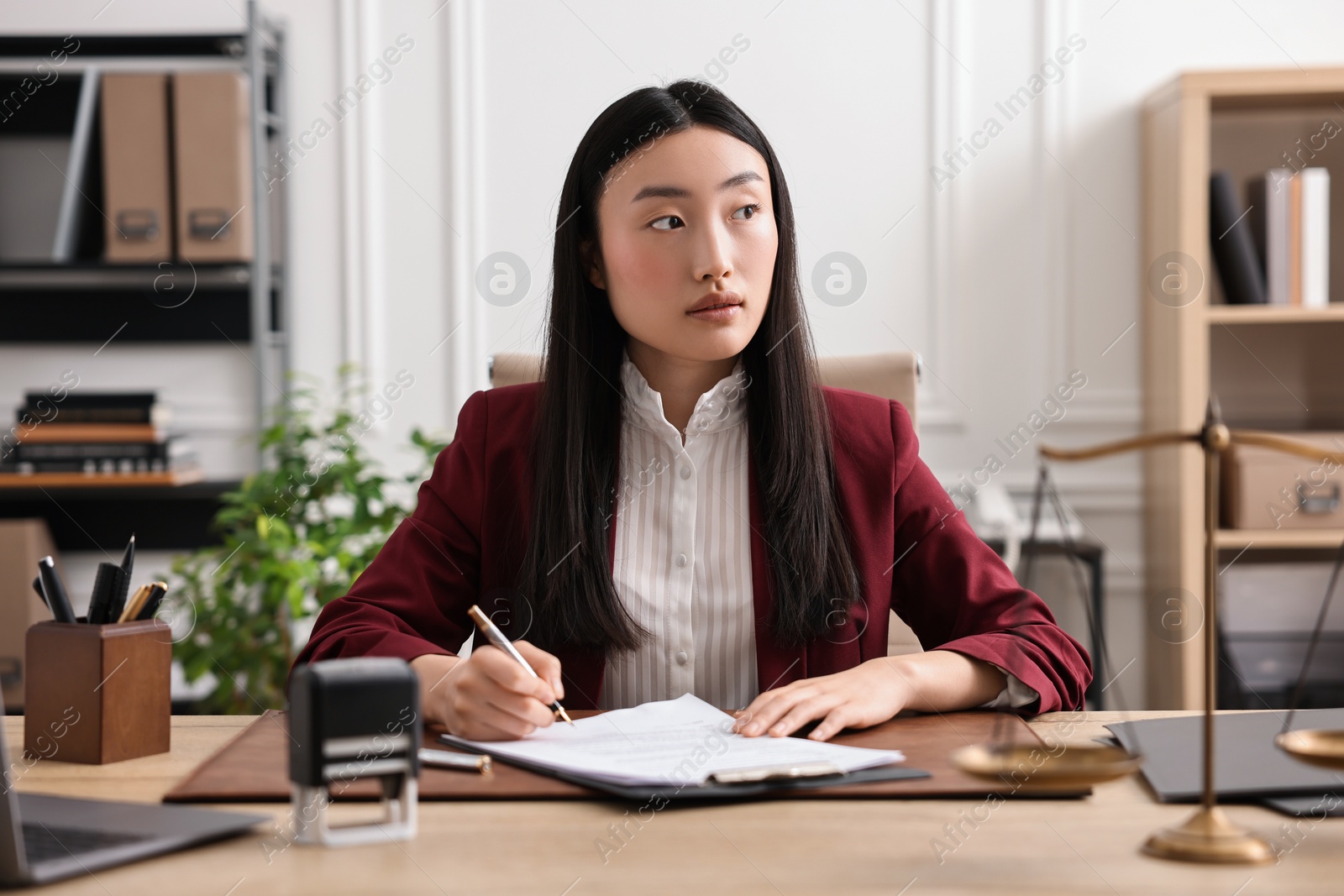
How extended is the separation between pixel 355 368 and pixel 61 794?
2.11 meters

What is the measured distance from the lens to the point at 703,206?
4.24ft

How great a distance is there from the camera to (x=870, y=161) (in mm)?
2920

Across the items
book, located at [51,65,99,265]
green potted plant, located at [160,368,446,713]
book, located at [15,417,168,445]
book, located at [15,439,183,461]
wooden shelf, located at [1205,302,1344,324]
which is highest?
book, located at [51,65,99,265]

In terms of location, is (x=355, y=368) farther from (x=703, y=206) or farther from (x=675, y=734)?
(x=675, y=734)

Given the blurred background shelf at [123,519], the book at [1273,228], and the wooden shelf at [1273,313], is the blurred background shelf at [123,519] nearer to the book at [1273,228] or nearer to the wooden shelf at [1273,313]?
the wooden shelf at [1273,313]

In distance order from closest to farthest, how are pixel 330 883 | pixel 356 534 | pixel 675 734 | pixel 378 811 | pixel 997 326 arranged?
pixel 330 883 < pixel 378 811 < pixel 675 734 < pixel 356 534 < pixel 997 326

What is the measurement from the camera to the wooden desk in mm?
669

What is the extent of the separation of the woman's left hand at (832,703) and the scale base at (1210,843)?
1.05ft

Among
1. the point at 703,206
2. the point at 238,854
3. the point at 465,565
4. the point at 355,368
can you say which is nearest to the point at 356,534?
the point at 355,368

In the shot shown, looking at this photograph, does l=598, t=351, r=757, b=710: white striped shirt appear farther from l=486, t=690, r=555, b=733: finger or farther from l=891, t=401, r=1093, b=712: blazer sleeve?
→ l=486, t=690, r=555, b=733: finger

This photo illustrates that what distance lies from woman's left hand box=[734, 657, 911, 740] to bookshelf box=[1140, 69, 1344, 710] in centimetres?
176

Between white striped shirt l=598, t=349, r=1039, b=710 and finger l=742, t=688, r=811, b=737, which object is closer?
finger l=742, t=688, r=811, b=737

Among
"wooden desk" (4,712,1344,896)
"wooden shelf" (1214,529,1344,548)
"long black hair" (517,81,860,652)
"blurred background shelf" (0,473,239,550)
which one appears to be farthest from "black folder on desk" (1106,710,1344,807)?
"blurred background shelf" (0,473,239,550)

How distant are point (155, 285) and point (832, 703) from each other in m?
2.51
